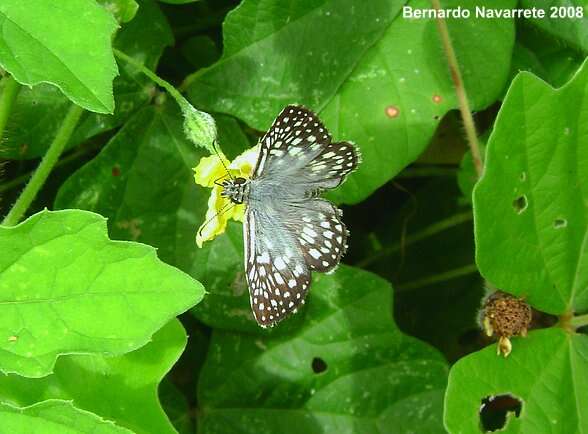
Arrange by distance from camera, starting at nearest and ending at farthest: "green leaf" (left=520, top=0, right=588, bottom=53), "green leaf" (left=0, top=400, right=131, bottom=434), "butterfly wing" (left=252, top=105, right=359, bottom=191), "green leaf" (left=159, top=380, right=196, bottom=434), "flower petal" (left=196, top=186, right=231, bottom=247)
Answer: "green leaf" (left=0, top=400, right=131, bottom=434) < "butterfly wing" (left=252, top=105, right=359, bottom=191) < "flower petal" (left=196, top=186, right=231, bottom=247) < "green leaf" (left=520, top=0, right=588, bottom=53) < "green leaf" (left=159, top=380, right=196, bottom=434)

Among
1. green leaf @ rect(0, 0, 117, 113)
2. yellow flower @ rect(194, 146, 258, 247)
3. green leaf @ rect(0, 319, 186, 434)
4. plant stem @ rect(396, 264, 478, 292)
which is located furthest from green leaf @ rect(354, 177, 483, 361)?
green leaf @ rect(0, 0, 117, 113)

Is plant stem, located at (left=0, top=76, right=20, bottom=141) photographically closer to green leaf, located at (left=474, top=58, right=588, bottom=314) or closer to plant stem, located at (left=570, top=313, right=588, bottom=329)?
green leaf, located at (left=474, top=58, right=588, bottom=314)

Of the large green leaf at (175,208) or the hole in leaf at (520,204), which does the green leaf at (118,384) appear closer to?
the large green leaf at (175,208)

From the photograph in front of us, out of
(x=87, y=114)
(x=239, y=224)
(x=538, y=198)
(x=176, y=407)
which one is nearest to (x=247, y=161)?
(x=239, y=224)

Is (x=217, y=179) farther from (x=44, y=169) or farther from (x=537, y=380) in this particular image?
(x=537, y=380)

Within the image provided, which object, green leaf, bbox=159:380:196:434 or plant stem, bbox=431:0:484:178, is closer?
plant stem, bbox=431:0:484:178

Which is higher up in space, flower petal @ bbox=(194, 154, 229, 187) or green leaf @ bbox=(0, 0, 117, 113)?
green leaf @ bbox=(0, 0, 117, 113)
